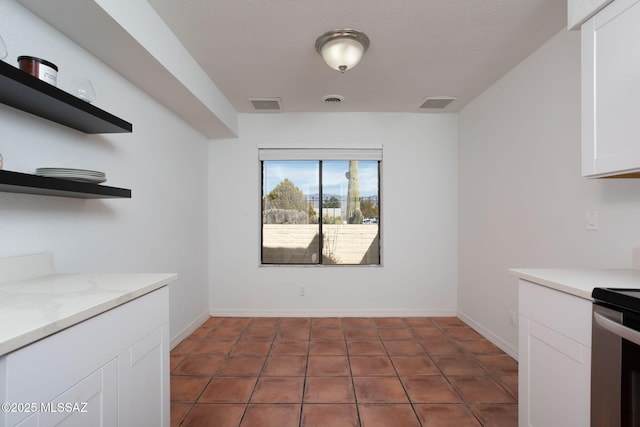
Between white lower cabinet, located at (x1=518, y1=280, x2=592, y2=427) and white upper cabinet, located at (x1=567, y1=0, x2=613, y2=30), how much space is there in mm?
1282

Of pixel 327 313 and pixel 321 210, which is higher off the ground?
pixel 321 210

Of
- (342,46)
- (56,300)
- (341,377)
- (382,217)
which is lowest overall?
(341,377)

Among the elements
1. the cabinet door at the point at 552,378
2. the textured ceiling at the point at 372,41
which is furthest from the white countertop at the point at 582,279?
the textured ceiling at the point at 372,41

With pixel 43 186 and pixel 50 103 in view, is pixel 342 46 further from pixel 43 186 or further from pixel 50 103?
pixel 43 186

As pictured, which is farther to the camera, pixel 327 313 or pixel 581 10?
pixel 327 313

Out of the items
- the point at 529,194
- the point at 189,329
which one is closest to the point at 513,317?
the point at 529,194

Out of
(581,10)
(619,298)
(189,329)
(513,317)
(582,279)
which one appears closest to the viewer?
(619,298)

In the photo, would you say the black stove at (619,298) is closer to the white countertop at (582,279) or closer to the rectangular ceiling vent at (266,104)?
the white countertop at (582,279)

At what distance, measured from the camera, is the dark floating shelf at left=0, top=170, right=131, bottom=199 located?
3.46 ft

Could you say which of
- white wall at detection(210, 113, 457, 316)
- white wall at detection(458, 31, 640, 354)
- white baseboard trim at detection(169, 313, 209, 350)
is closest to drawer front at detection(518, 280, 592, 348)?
white wall at detection(458, 31, 640, 354)

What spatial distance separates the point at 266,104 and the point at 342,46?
4.94 ft

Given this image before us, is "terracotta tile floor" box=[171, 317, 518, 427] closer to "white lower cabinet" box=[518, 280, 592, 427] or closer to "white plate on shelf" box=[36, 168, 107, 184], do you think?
"white lower cabinet" box=[518, 280, 592, 427]

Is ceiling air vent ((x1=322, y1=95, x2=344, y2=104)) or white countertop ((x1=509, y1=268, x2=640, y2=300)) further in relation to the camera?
ceiling air vent ((x1=322, y1=95, x2=344, y2=104))

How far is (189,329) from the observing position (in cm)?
310
